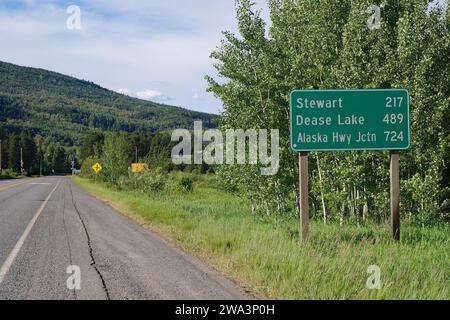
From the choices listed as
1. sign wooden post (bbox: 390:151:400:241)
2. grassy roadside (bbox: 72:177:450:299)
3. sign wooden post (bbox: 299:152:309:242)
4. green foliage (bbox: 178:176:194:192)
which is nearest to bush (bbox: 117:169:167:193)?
green foliage (bbox: 178:176:194:192)

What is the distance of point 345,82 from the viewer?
14.6m

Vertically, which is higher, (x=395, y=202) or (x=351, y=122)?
(x=351, y=122)

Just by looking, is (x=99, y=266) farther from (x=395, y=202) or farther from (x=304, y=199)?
(x=395, y=202)

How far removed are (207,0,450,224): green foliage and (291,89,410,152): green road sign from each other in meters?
3.05

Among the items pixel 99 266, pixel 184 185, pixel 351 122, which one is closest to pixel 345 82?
pixel 351 122

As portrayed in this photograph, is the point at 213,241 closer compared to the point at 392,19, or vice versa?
the point at 213,241

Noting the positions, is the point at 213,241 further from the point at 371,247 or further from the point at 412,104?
the point at 412,104

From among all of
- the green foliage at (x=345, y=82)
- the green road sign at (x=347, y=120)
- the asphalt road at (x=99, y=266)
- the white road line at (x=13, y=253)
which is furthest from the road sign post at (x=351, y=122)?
the white road line at (x=13, y=253)

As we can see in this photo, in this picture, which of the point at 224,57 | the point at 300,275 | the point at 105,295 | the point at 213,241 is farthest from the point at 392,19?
the point at 105,295

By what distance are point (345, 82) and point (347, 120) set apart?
424 centimetres

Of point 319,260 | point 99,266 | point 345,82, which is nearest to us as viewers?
point 319,260

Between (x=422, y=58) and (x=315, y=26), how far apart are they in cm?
358

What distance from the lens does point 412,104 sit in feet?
47.2
